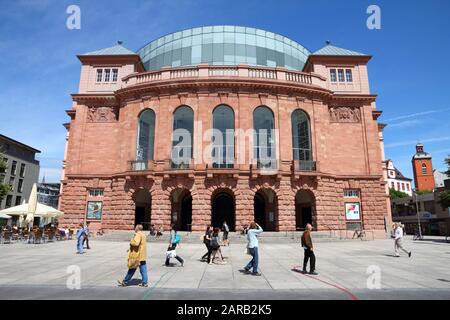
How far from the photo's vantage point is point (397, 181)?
3841 inches

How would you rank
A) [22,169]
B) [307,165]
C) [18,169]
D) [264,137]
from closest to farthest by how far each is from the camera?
[307,165], [264,137], [18,169], [22,169]

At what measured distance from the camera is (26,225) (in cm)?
2792

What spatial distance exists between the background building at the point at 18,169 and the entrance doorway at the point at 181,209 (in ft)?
114

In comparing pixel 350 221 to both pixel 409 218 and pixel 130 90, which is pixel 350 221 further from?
pixel 409 218

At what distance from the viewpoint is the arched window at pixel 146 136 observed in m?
30.9

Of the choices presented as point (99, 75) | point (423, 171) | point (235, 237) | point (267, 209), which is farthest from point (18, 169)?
point (423, 171)

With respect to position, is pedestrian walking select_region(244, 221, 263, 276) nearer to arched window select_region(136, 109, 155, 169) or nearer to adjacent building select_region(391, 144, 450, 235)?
arched window select_region(136, 109, 155, 169)

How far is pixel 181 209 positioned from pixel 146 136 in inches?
344

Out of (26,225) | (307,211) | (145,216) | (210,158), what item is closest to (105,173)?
(145,216)

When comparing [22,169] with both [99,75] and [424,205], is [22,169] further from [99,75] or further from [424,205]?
[424,205]

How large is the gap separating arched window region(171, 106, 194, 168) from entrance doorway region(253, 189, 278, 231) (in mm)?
8867

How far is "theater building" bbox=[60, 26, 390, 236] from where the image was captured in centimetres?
2839

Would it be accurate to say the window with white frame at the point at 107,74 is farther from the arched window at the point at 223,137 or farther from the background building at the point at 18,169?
the background building at the point at 18,169
